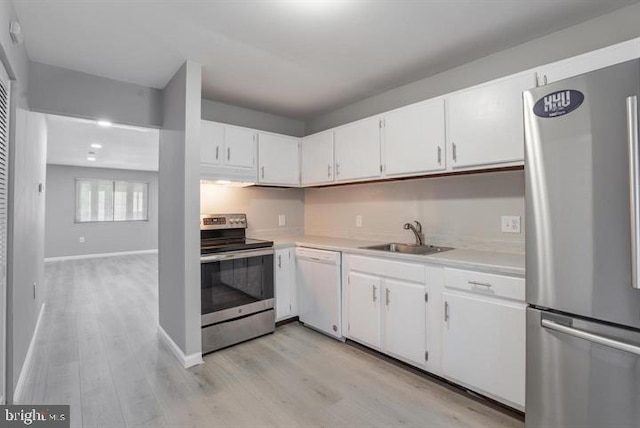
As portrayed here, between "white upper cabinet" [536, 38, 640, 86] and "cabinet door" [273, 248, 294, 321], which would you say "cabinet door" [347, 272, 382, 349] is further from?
"white upper cabinet" [536, 38, 640, 86]

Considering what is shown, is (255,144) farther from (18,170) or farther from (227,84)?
(18,170)

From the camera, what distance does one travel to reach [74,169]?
7.46 m

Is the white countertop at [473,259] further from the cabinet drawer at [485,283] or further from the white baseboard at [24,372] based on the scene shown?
the white baseboard at [24,372]

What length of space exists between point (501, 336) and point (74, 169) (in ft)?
29.9

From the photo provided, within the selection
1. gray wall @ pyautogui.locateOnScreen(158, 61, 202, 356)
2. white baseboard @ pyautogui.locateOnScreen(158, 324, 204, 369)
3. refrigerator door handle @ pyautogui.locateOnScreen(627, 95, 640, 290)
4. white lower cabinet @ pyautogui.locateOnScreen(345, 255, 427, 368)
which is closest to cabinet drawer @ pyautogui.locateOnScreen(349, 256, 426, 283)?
white lower cabinet @ pyautogui.locateOnScreen(345, 255, 427, 368)

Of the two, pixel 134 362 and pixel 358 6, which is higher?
pixel 358 6

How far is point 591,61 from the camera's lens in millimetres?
1679

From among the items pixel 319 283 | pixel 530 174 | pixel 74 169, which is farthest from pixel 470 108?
pixel 74 169

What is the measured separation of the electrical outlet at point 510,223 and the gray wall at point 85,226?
851 cm

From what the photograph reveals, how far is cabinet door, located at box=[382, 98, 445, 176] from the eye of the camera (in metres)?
2.29

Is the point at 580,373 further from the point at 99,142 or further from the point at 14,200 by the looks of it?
the point at 99,142

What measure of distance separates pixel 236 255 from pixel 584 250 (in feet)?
7.61

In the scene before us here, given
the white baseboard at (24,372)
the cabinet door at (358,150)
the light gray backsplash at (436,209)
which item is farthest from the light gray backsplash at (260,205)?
the white baseboard at (24,372)

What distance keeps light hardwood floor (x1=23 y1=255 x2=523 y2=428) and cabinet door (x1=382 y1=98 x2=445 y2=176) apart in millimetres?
1544
